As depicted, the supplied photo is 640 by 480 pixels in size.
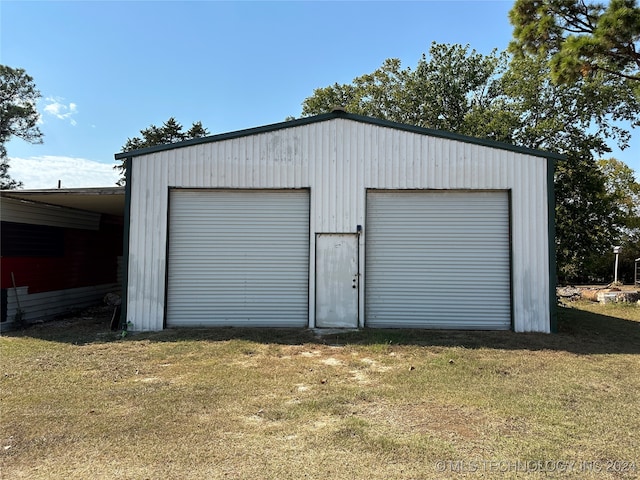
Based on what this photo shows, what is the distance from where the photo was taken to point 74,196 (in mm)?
9609

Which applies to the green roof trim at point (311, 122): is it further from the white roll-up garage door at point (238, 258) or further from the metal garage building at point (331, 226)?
the white roll-up garage door at point (238, 258)

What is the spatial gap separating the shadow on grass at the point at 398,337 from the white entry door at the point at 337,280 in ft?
1.73

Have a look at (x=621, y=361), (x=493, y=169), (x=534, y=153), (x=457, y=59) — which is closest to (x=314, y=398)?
(x=621, y=361)

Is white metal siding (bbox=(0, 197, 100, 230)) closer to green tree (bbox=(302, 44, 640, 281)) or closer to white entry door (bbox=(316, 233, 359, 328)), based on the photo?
white entry door (bbox=(316, 233, 359, 328))

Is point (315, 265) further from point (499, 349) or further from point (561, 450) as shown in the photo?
point (561, 450)

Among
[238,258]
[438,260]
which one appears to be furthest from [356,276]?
[238,258]

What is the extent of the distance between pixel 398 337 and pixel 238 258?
374 cm

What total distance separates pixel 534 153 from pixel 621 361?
4.28 meters

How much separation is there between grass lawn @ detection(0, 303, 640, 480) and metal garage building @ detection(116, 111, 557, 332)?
4.01 feet

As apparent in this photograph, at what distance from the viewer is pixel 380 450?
11.7 ft

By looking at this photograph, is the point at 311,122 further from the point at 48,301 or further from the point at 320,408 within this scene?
the point at 48,301

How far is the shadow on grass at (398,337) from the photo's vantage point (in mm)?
7660

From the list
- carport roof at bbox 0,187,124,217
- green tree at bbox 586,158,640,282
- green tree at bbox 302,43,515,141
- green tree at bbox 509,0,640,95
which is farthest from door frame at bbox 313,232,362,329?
green tree at bbox 586,158,640,282

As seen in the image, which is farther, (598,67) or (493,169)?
(598,67)
